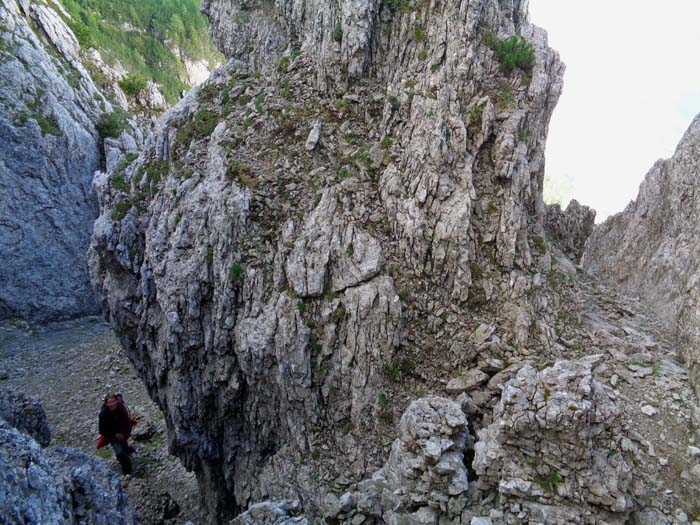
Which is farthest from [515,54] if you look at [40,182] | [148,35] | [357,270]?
[148,35]

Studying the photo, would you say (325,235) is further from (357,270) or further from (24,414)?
(24,414)

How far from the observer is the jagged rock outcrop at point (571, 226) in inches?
846

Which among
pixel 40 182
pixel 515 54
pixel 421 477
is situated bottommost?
pixel 421 477

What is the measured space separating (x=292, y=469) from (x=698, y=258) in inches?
659

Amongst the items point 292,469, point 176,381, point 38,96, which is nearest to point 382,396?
point 292,469

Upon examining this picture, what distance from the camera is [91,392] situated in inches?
1067

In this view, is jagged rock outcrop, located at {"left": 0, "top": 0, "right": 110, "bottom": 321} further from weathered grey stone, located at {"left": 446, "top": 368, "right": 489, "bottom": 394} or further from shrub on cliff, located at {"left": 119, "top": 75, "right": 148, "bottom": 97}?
weathered grey stone, located at {"left": 446, "top": 368, "right": 489, "bottom": 394}

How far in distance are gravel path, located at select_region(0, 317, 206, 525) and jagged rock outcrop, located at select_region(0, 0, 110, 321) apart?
2868 mm

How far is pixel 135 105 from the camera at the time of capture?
51.7 meters

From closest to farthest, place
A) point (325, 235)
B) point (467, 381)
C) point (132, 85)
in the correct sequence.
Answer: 1. point (467, 381)
2. point (325, 235)
3. point (132, 85)

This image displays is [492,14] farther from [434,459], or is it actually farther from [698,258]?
[434,459]

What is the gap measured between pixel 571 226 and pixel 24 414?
28.7 m

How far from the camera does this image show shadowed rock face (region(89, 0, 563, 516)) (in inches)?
555

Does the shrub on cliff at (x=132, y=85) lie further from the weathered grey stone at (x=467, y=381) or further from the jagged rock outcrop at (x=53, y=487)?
the weathered grey stone at (x=467, y=381)
